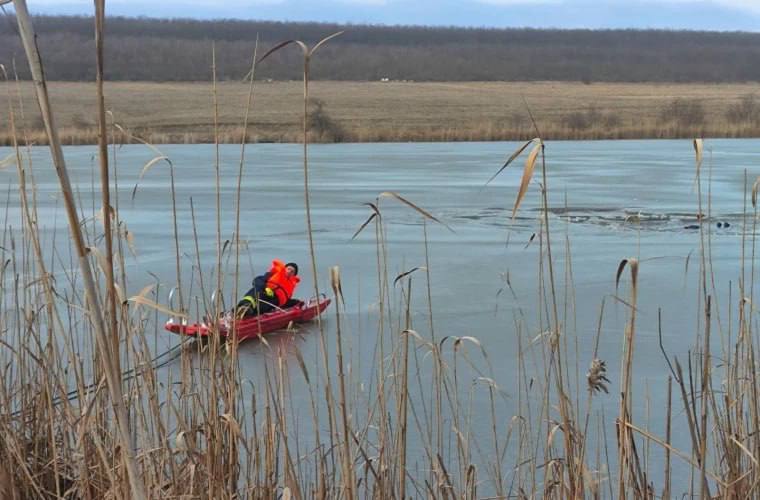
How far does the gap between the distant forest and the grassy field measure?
219 cm

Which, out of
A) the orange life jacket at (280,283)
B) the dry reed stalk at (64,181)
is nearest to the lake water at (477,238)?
the orange life jacket at (280,283)

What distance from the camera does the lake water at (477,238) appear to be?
605 cm

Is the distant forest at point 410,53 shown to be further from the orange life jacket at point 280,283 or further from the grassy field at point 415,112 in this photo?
the orange life jacket at point 280,283

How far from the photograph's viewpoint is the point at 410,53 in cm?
7988

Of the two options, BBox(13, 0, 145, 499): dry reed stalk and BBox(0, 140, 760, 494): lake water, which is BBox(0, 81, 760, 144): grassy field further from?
BBox(13, 0, 145, 499): dry reed stalk

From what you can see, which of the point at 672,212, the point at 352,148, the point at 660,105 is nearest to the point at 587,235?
the point at 672,212

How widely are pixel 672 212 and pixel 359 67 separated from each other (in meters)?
63.2

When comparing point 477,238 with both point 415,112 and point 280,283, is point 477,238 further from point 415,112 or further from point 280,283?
point 415,112

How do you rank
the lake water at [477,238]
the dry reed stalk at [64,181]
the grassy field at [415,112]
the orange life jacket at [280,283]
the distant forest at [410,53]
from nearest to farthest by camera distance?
the dry reed stalk at [64,181], the lake water at [477,238], the orange life jacket at [280,283], the grassy field at [415,112], the distant forest at [410,53]

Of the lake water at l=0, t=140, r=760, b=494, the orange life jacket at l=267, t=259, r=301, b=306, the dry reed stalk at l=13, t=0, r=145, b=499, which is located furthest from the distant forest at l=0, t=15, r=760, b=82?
the dry reed stalk at l=13, t=0, r=145, b=499

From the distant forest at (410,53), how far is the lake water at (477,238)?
4345 centimetres

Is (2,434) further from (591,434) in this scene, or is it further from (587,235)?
(587,235)

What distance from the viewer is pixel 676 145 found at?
26812 millimetres

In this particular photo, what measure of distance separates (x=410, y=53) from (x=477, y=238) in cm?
7061
